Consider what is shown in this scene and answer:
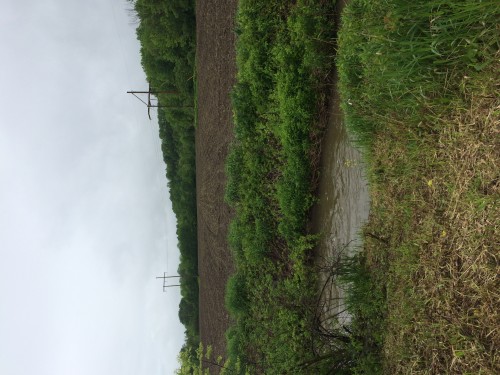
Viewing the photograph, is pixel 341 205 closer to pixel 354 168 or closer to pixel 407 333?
pixel 354 168

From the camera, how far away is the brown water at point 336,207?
588 centimetres

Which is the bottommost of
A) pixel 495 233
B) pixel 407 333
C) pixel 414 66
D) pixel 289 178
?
pixel 407 333

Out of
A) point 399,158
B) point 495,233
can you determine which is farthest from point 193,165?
point 495,233

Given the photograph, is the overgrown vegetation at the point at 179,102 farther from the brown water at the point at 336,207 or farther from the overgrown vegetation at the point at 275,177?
the brown water at the point at 336,207

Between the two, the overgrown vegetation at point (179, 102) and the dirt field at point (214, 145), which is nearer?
the dirt field at point (214, 145)

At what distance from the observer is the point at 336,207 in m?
6.54

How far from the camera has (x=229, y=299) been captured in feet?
→ 28.3

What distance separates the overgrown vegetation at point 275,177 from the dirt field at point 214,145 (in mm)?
1438

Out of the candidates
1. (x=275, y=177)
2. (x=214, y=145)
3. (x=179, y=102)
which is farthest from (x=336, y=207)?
(x=179, y=102)

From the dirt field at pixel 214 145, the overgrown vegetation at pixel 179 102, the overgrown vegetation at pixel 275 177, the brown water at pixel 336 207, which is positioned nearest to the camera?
the brown water at pixel 336 207

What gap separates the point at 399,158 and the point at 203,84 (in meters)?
8.74

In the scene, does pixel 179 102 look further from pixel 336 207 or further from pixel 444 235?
pixel 444 235

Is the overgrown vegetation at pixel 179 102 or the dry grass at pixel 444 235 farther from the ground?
the overgrown vegetation at pixel 179 102

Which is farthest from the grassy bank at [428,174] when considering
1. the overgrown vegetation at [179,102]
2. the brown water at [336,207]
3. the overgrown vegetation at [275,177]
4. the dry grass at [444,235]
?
the overgrown vegetation at [179,102]
